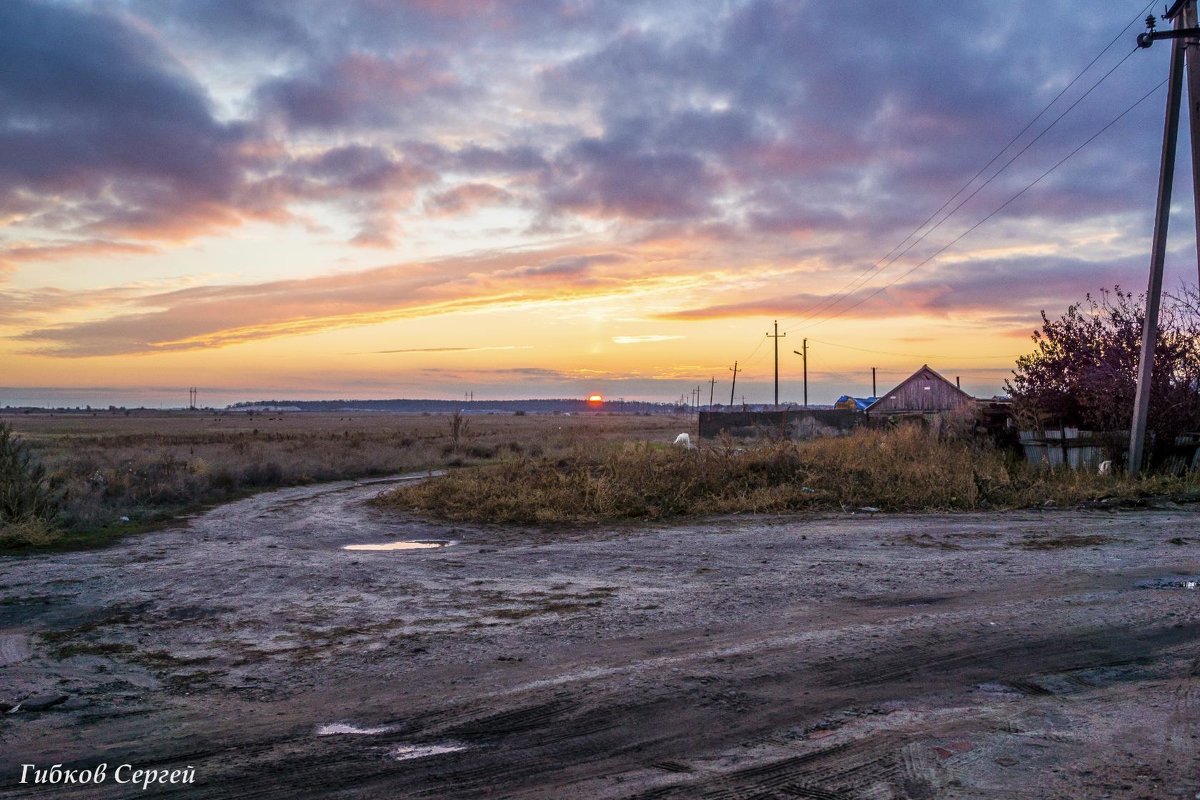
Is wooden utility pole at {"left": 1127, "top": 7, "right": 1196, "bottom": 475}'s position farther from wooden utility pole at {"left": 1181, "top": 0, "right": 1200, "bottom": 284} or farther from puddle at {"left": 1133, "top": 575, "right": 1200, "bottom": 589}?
puddle at {"left": 1133, "top": 575, "right": 1200, "bottom": 589}

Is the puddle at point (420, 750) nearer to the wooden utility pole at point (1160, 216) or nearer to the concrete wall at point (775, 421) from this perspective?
the wooden utility pole at point (1160, 216)

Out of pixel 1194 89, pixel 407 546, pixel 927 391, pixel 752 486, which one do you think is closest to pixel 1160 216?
pixel 1194 89

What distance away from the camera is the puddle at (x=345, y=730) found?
5.02 metres

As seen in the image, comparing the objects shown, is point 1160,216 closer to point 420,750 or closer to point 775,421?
point 420,750

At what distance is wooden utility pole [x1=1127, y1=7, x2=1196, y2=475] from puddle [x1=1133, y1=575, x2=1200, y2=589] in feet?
31.7

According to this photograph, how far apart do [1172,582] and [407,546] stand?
34.0ft

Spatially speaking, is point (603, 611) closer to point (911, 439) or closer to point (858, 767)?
point (858, 767)

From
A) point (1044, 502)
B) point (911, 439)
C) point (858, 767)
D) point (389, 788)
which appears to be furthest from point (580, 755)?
point (911, 439)

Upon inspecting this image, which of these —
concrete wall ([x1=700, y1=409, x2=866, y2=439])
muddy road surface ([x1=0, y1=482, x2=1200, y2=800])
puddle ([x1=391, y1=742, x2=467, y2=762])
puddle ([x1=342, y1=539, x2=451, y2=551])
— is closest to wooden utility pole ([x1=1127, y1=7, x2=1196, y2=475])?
muddy road surface ([x1=0, y1=482, x2=1200, y2=800])

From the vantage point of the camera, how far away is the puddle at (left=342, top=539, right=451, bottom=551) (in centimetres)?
1292

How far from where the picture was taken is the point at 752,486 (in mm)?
18141

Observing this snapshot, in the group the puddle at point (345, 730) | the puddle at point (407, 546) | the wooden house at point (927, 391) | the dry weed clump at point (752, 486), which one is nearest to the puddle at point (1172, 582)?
the dry weed clump at point (752, 486)

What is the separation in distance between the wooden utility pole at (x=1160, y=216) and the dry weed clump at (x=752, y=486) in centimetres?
124

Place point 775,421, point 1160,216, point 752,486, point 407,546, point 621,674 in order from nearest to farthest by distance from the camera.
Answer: point 621,674 < point 407,546 < point 1160,216 < point 752,486 < point 775,421
